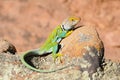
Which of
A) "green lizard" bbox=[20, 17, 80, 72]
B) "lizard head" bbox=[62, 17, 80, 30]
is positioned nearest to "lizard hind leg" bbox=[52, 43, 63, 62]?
"green lizard" bbox=[20, 17, 80, 72]

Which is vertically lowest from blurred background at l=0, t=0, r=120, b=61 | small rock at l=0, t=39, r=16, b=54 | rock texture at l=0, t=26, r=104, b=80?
rock texture at l=0, t=26, r=104, b=80

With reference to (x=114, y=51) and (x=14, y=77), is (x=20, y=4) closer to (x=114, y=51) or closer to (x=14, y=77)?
(x=114, y=51)

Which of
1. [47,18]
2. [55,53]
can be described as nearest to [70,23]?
[55,53]

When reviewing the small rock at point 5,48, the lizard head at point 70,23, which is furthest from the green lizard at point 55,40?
the small rock at point 5,48

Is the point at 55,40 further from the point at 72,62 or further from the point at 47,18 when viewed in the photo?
the point at 47,18

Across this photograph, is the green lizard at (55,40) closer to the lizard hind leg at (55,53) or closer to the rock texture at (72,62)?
the lizard hind leg at (55,53)

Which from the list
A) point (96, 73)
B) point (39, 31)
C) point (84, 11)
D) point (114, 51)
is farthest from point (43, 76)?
point (84, 11)

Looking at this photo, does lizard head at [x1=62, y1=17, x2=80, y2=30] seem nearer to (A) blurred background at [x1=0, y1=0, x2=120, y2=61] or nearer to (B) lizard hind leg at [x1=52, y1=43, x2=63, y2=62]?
(B) lizard hind leg at [x1=52, y1=43, x2=63, y2=62]

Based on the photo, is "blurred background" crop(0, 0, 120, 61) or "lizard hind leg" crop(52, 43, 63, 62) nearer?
"lizard hind leg" crop(52, 43, 63, 62)
